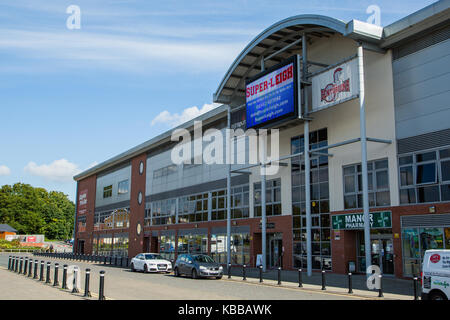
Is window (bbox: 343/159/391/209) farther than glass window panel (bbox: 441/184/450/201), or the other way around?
window (bbox: 343/159/391/209)

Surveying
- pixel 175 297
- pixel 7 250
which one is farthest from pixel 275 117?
pixel 7 250

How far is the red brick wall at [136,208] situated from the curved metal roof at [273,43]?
22.4 m

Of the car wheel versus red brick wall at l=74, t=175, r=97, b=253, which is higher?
red brick wall at l=74, t=175, r=97, b=253

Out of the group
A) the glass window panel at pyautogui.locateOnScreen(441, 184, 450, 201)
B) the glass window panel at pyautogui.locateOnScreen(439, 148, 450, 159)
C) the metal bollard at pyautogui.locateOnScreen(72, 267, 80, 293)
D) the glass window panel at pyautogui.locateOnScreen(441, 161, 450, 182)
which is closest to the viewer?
the metal bollard at pyautogui.locateOnScreen(72, 267, 80, 293)

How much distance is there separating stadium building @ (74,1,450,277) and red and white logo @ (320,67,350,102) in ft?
0.20

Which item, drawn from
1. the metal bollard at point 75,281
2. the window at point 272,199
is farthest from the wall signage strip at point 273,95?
the metal bollard at point 75,281

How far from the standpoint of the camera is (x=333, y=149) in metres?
27.2

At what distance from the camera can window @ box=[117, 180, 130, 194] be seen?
58091 millimetres

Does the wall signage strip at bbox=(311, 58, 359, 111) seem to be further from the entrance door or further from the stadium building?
the entrance door

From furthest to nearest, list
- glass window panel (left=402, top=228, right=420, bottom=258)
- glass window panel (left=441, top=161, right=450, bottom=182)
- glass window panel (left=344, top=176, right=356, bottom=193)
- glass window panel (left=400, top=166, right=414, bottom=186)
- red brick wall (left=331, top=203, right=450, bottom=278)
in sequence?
glass window panel (left=344, top=176, right=356, bottom=193) < glass window panel (left=400, top=166, right=414, bottom=186) < glass window panel (left=402, top=228, right=420, bottom=258) < red brick wall (left=331, top=203, right=450, bottom=278) < glass window panel (left=441, top=161, right=450, bottom=182)

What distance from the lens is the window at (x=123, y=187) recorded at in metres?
58.1

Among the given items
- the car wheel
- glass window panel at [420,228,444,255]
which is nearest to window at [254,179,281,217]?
glass window panel at [420,228,444,255]

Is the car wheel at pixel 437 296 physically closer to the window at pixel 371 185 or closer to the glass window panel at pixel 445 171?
the glass window panel at pixel 445 171

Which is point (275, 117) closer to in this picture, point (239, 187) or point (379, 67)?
point (379, 67)
